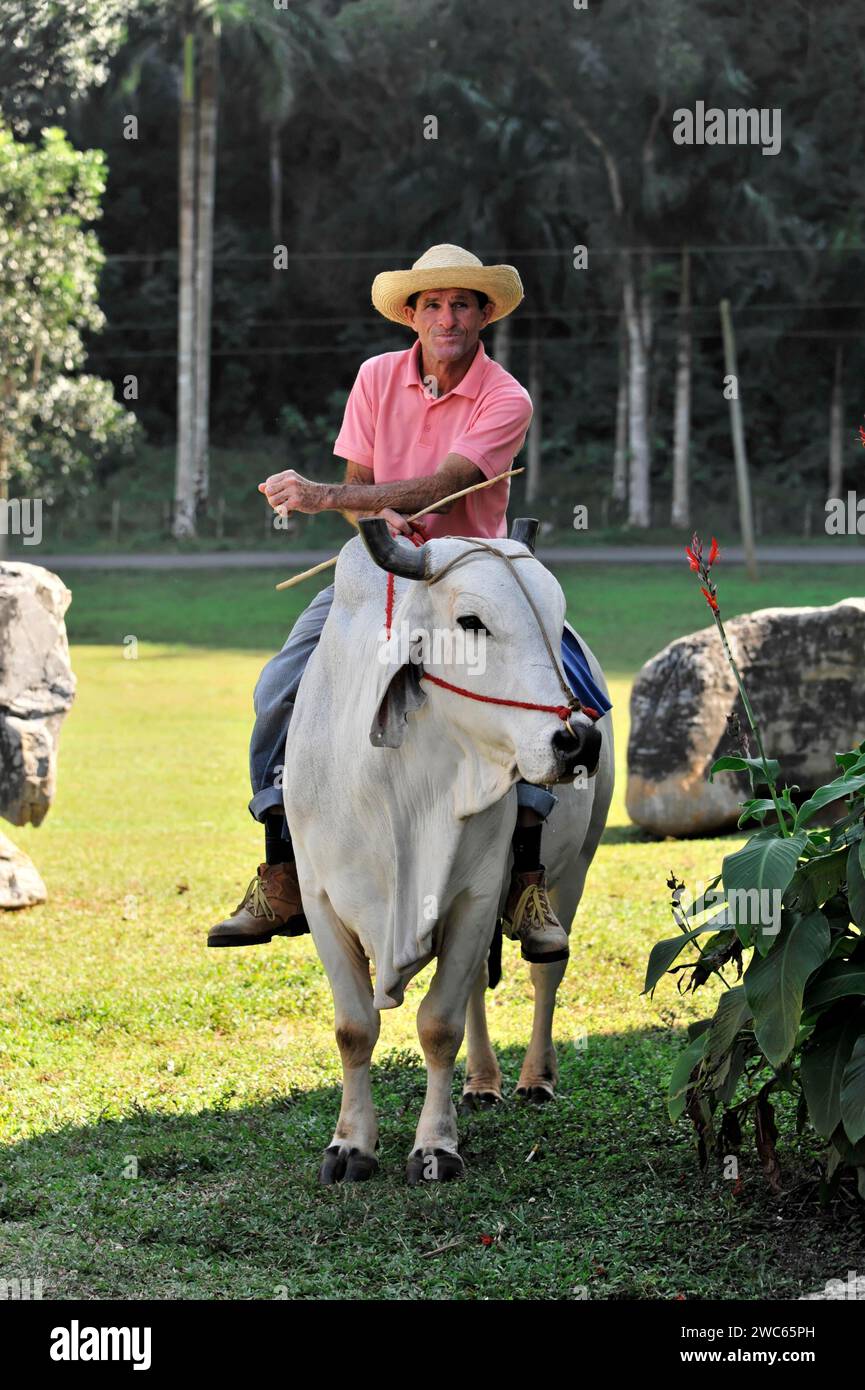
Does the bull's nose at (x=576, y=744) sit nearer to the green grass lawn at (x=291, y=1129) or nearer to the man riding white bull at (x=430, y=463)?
the man riding white bull at (x=430, y=463)

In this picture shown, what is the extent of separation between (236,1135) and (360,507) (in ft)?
7.53

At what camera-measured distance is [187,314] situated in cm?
3481

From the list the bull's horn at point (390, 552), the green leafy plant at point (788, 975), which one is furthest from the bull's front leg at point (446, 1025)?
the bull's horn at point (390, 552)

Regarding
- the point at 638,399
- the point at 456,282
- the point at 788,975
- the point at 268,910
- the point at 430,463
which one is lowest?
the point at 788,975

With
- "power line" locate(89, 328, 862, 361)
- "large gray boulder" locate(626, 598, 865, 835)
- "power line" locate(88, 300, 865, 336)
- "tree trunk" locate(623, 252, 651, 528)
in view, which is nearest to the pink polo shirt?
"large gray boulder" locate(626, 598, 865, 835)

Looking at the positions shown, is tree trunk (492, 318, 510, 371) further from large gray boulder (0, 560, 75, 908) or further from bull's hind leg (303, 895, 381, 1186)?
bull's hind leg (303, 895, 381, 1186)

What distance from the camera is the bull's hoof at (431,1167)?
550 cm

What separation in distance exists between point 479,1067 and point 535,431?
36262 millimetres

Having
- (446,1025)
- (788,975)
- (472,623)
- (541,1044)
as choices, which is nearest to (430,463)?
(472,623)

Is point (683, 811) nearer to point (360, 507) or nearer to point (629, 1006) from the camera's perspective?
point (629, 1006)

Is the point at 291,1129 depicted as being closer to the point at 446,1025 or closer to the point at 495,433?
the point at 446,1025

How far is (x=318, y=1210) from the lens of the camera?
525cm

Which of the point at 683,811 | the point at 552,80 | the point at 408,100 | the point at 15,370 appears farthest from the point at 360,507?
the point at 408,100

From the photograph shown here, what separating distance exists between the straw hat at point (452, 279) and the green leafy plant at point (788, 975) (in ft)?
4.49
